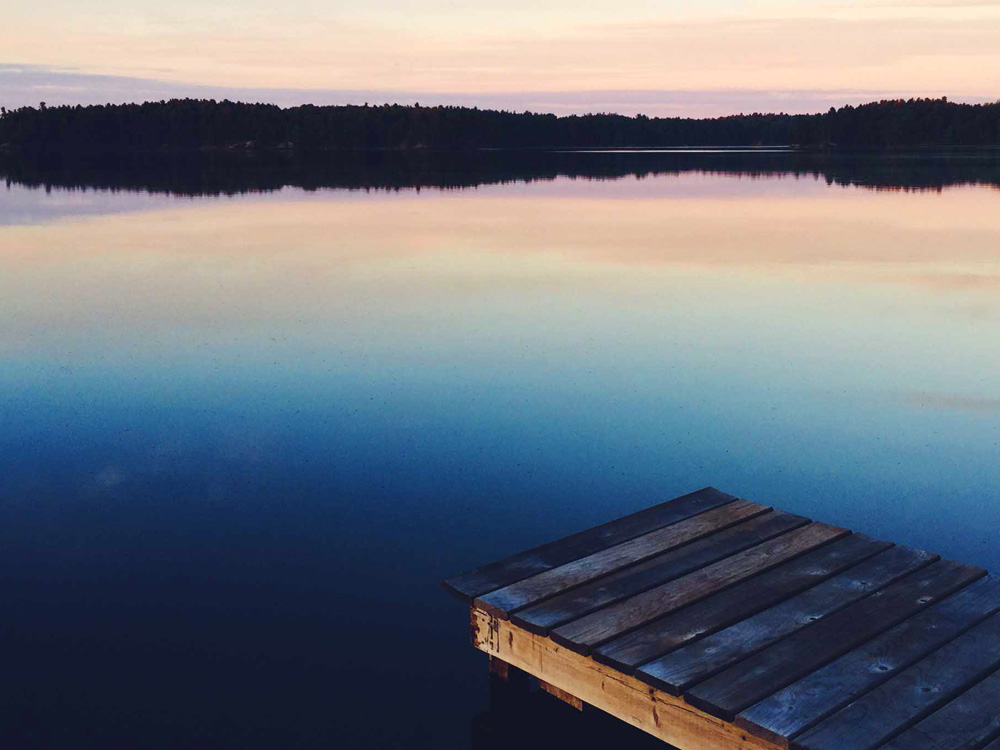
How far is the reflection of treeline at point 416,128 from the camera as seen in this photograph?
113 metres

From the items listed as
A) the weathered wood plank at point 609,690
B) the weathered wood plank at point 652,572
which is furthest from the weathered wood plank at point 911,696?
the weathered wood plank at point 652,572

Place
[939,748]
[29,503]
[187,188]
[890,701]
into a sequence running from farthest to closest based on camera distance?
[187,188]
[29,503]
[890,701]
[939,748]

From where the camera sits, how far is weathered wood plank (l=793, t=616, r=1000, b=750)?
14.6ft

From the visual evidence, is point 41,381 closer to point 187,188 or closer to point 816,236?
point 816,236

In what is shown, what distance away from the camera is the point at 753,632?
5.30 m

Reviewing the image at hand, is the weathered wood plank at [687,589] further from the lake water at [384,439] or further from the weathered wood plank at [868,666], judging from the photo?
the lake water at [384,439]

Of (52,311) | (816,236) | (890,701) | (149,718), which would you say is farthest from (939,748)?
(816,236)

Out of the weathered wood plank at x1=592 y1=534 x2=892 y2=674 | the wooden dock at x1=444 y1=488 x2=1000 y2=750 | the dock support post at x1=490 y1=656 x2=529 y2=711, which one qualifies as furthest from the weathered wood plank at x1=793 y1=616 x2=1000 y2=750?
the dock support post at x1=490 y1=656 x2=529 y2=711

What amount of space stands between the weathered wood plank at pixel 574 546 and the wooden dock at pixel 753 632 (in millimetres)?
16

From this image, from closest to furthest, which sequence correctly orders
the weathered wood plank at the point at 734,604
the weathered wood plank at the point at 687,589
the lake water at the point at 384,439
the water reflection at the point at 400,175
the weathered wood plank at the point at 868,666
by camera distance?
the weathered wood plank at the point at 868,666 → the weathered wood plank at the point at 734,604 → the weathered wood plank at the point at 687,589 → the lake water at the point at 384,439 → the water reflection at the point at 400,175

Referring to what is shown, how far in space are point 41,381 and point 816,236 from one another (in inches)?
782

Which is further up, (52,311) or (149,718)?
(52,311)

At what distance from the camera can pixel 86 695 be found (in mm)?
5883

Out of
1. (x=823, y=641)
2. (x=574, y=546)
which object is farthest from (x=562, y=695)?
(x=823, y=641)
